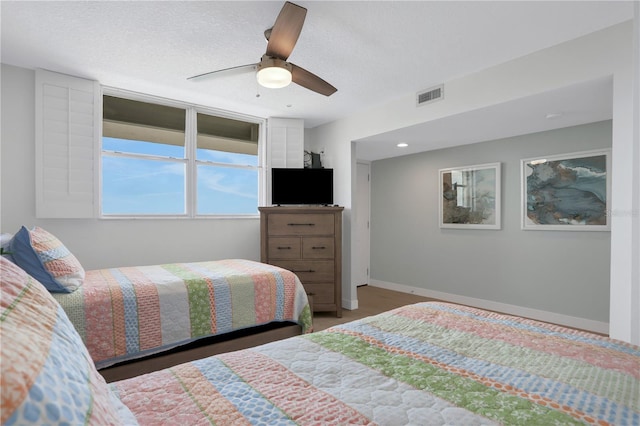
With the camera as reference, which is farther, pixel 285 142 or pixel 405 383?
pixel 285 142

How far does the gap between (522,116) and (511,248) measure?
1703 mm

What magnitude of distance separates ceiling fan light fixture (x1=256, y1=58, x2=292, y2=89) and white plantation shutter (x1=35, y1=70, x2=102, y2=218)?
6.86 ft

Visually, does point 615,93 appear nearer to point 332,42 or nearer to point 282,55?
point 332,42

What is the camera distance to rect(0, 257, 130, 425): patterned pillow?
1.36 feet

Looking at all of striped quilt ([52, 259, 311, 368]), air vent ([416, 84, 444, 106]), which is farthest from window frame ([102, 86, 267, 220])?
air vent ([416, 84, 444, 106])

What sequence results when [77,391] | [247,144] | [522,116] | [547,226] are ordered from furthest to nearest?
[247,144] → [547,226] → [522,116] → [77,391]

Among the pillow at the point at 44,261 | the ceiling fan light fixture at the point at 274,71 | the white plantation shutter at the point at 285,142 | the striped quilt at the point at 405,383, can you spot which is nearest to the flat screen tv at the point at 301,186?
the white plantation shutter at the point at 285,142

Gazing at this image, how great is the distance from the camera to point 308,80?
2543 millimetres

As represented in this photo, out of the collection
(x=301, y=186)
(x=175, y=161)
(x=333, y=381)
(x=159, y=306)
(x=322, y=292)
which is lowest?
(x=322, y=292)

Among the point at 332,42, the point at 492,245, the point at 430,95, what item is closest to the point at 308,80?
the point at 332,42

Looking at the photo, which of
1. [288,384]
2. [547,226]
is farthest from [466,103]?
[288,384]

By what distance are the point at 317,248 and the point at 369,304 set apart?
1.21 m

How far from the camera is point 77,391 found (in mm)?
522

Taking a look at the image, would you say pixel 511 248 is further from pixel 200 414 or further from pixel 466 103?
pixel 200 414
